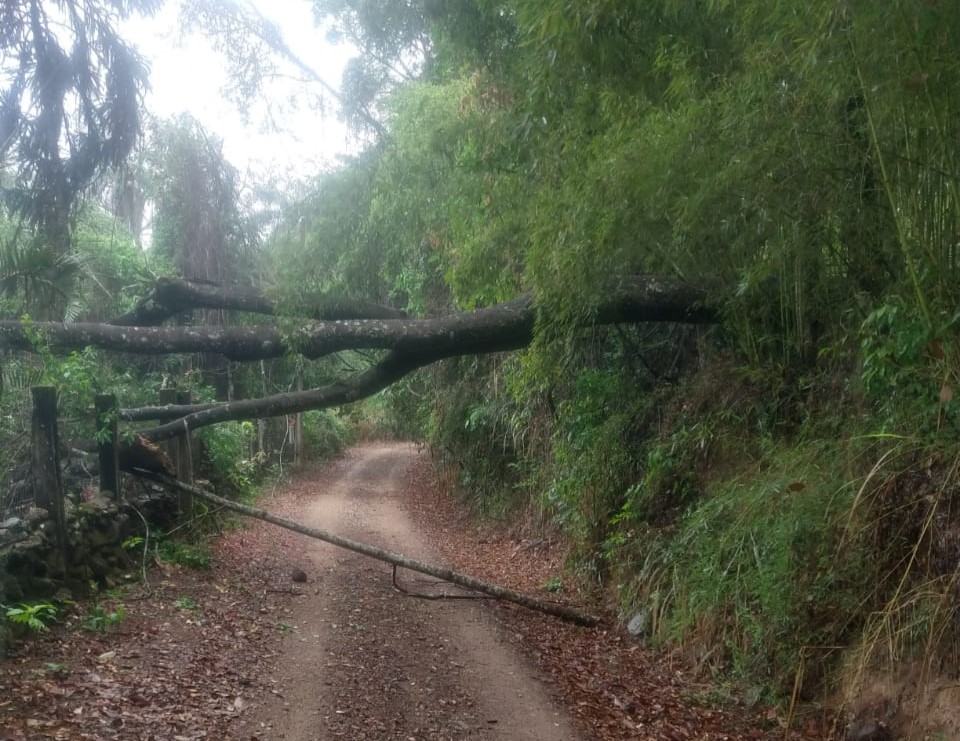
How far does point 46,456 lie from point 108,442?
1.56 meters

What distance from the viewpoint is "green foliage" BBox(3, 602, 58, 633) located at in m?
5.90

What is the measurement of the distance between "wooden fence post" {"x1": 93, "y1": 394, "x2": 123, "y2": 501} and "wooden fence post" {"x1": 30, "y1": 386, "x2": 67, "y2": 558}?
1.37m

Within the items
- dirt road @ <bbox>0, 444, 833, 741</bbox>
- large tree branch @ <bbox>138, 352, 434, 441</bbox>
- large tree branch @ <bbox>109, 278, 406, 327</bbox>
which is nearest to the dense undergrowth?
dirt road @ <bbox>0, 444, 833, 741</bbox>

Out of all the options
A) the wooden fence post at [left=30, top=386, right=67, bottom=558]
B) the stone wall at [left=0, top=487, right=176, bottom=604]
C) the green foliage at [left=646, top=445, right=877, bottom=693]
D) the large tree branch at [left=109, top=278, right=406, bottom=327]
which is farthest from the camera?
the large tree branch at [left=109, top=278, right=406, bottom=327]

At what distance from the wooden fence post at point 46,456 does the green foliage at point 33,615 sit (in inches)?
36.7

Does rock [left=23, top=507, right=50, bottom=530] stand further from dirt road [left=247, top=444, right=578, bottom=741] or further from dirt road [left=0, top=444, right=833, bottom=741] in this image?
dirt road [left=247, top=444, right=578, bottom=741]

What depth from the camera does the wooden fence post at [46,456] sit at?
7.39 m

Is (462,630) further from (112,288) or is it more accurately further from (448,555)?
(112,288)

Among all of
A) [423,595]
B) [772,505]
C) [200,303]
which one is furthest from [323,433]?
[772,505]

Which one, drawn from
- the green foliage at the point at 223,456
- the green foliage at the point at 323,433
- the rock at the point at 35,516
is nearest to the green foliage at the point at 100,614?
the rock at the point at 35,516

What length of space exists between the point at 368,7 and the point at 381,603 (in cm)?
727

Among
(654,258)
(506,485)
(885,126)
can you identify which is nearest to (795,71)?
(885,126)

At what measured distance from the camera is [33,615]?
6219mm

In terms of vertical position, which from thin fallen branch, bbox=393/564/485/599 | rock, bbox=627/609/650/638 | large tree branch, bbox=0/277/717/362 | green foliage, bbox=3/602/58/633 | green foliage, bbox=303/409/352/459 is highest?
large tree branch, bbox=0/277/717/362
